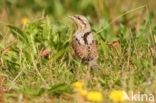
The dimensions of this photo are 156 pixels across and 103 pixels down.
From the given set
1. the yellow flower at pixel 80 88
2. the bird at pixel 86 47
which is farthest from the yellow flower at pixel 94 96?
the bird at pixel 86 47

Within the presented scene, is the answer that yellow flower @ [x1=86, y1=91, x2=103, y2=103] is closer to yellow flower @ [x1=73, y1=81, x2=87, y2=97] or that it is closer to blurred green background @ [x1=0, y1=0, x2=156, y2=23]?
yellow flower @ [x1=73, y1=81, x2=87, y2=97]

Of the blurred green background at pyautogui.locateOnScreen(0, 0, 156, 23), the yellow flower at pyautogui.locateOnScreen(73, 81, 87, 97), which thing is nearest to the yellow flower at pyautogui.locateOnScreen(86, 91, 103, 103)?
the yellow flower at pyautogui.locateOnScreen(73, 81, 87, 97)

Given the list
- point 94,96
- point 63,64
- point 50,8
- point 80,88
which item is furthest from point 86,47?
point 50,8

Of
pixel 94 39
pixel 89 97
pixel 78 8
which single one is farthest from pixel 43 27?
pixel 78 8

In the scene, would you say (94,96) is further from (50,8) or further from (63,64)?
(50,8)

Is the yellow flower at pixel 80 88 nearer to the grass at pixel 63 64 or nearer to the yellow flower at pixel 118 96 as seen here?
the grass at pixel 63 64

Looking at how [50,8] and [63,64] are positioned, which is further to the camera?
[50,8]
